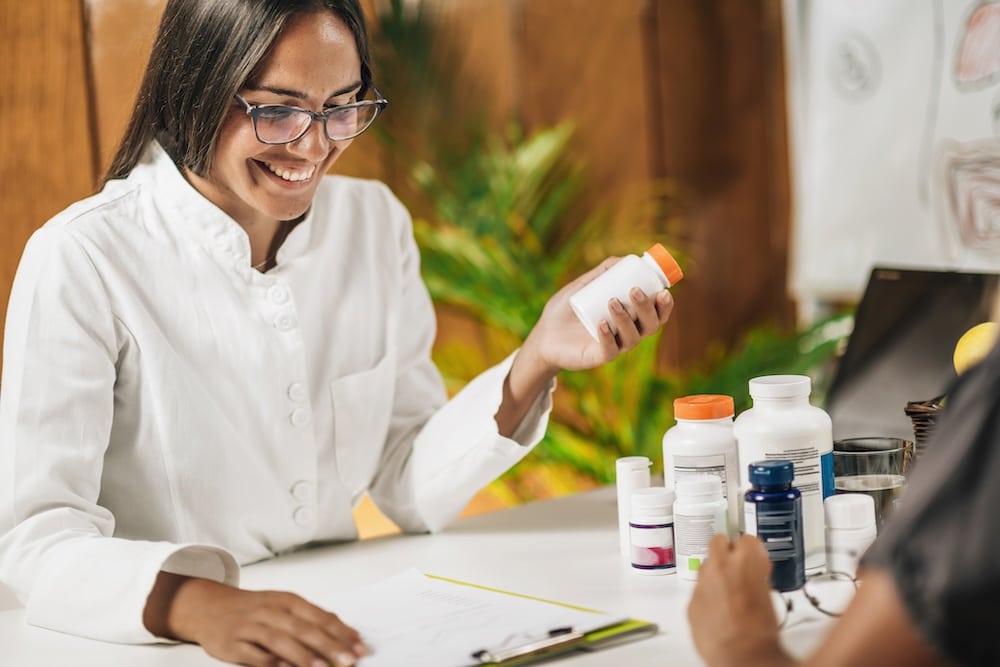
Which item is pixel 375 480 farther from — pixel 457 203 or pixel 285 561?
pixel 457 203

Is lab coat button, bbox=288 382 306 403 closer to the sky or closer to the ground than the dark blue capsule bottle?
closer to the sky

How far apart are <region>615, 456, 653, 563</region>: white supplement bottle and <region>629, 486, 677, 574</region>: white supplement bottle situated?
58 millimetres

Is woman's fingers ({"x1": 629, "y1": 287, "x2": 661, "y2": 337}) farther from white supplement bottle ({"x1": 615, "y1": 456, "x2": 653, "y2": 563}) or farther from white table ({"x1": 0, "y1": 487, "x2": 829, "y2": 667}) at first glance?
white table ({"x1": 0, "y1": 487, "x2": 829, "y2": 667})

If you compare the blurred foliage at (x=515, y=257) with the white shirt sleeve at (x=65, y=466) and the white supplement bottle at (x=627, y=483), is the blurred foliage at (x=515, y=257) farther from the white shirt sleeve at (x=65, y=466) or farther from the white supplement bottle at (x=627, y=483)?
the white shirt sleeve at (x=65, y=466)

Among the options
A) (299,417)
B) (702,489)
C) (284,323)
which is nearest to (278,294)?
(284,323)

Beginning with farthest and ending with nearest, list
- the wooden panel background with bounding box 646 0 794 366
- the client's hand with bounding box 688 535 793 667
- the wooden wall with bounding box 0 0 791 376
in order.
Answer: the wooden panel background with bounding box 646 0 794 366
the wooden wall with bounding box 0 0 791 376
the client's hand with bounding box 688 535 793 667

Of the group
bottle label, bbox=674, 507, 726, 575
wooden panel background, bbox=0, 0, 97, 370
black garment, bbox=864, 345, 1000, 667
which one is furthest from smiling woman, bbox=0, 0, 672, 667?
wooden panel background, bbox=0, 0, 97, 370

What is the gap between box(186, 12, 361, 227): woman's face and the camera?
1.43 metres

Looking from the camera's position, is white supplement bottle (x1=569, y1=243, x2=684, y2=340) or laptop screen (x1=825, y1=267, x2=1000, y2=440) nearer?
white supplement bottle (x1=569, y1=243, x2=684, y2=340)

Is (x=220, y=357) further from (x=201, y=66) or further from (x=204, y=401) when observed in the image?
(x=201, y=66)

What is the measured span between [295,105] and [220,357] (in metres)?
0.33

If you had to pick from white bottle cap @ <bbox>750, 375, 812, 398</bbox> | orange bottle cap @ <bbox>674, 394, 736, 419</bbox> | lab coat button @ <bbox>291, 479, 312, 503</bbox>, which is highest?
white bottle cap @ <bbox>750, 375, 812, 398</bbox>

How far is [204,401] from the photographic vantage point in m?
1.49

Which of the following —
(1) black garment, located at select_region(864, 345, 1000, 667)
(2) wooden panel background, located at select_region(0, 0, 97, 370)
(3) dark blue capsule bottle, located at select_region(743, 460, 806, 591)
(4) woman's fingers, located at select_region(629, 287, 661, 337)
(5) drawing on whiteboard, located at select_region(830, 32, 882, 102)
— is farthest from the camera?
(5) drawing on whiteboard, located at select_region(830, 32, 882, 102)
